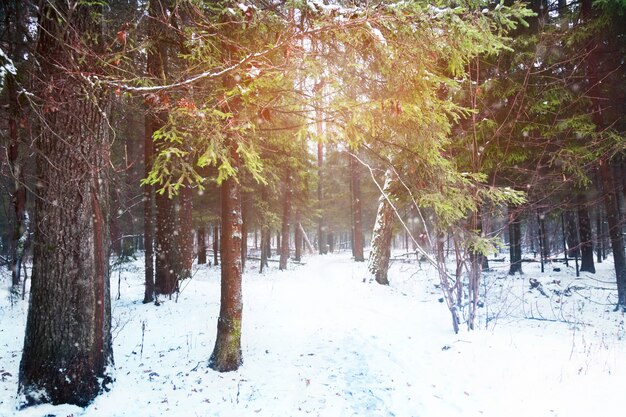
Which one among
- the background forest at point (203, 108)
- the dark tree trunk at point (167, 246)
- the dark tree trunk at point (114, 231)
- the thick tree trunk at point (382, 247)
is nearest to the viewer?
the background forest at point (203, 108)

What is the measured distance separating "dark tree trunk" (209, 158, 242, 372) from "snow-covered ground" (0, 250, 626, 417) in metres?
0.25

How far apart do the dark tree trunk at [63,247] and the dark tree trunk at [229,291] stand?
1.72 meters

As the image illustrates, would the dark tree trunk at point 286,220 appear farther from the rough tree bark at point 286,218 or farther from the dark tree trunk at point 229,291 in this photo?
the dark tree trunk at point 229,291

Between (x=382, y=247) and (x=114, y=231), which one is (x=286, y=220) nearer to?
(x=382, y=247)

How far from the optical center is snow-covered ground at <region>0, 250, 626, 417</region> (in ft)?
14.6

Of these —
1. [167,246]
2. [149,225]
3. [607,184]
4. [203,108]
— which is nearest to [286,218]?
[149,225]

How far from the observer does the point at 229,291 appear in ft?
18.0

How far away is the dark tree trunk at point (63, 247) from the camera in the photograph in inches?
172

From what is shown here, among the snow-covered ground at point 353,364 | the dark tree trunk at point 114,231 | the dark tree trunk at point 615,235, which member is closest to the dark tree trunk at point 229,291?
the snow-covered ground at point 353,364

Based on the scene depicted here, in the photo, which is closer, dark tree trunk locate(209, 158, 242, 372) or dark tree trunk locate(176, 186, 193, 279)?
dark tree trunk locate(209, 158, 242, 372)

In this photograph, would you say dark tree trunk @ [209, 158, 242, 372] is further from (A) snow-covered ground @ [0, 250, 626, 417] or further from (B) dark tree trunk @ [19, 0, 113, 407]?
(B) dark tree trunk @ [19, 0, 113, 407]

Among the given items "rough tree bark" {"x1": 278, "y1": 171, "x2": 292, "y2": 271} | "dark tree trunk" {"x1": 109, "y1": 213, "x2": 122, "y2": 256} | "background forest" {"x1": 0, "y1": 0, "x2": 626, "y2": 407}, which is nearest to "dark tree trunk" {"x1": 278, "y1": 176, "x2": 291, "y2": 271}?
"rough tree bark" {"x1": 278, "y1": 171, "x2": 292, "y2": 271}

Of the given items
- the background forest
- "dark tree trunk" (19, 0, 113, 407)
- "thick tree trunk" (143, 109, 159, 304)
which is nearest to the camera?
the background forest

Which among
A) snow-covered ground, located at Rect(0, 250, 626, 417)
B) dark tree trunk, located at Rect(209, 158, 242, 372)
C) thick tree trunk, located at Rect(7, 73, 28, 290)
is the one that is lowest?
snow-covered ground, located at Rect(0, 250, 626, 417)
